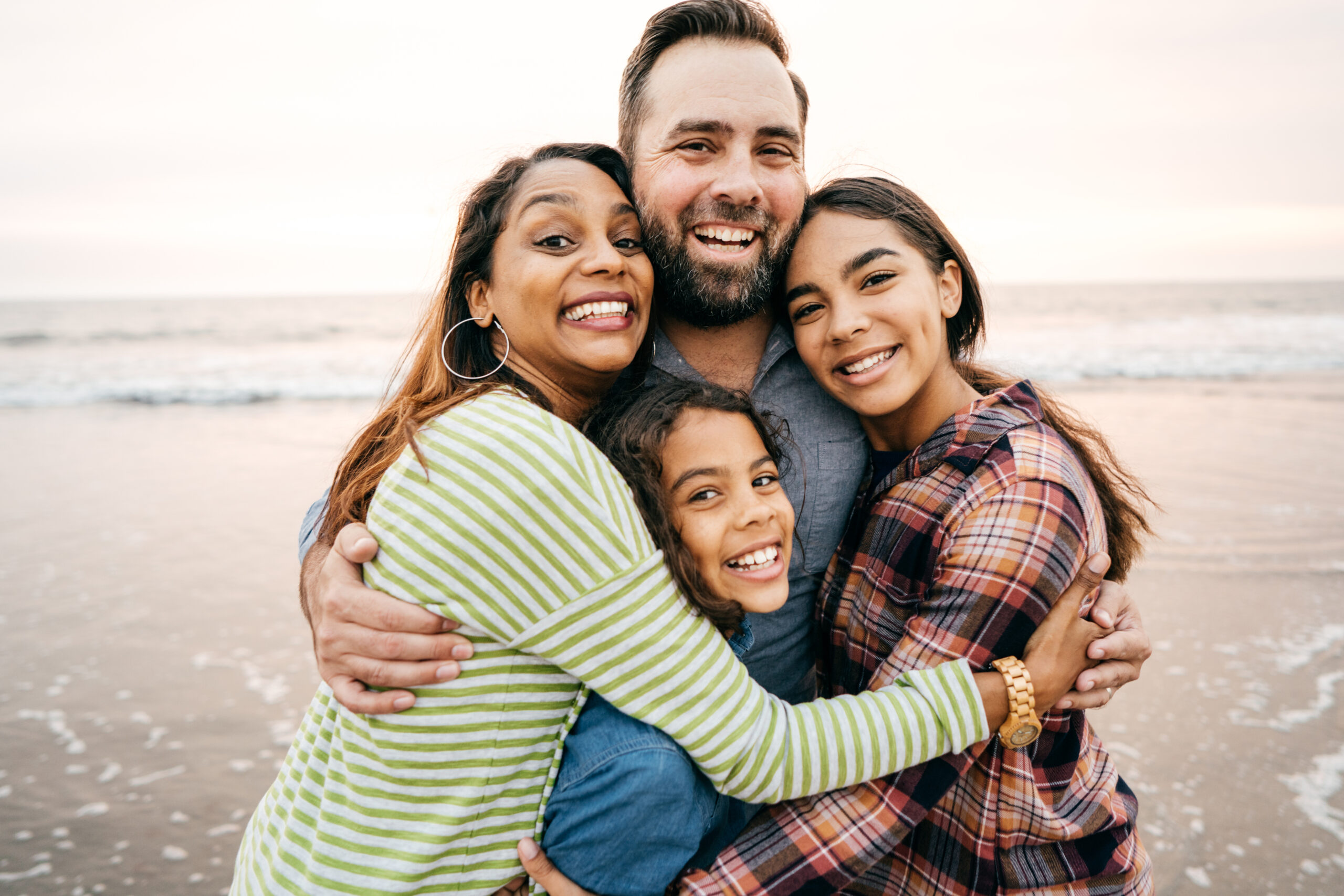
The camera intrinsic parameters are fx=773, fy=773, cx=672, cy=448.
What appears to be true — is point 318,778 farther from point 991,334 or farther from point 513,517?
point 991,334

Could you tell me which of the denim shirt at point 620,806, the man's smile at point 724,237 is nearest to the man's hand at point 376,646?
the denim shirt at point 620,806

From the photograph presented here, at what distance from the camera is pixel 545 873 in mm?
1574

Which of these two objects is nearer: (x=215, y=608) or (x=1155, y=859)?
(x=1155, y=859)

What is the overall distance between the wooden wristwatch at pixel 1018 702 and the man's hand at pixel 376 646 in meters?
1.23

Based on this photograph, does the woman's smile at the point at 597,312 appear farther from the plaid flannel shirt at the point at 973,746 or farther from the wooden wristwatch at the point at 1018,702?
the wooden wristwatch at the point at 1018,702

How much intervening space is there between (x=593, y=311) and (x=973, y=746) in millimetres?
1525

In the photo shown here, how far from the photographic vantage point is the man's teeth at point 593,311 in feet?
7.39

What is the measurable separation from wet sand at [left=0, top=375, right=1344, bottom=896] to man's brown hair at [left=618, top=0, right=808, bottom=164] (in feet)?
11.7

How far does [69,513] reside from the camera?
7438 millimetres

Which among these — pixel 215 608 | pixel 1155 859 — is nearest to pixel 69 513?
pixel 215 608

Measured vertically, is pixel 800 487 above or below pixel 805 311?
below

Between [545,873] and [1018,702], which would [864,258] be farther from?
[545,873]

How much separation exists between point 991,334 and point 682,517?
2370 centimetres

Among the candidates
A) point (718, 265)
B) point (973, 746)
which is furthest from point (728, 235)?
point (973, 746)
